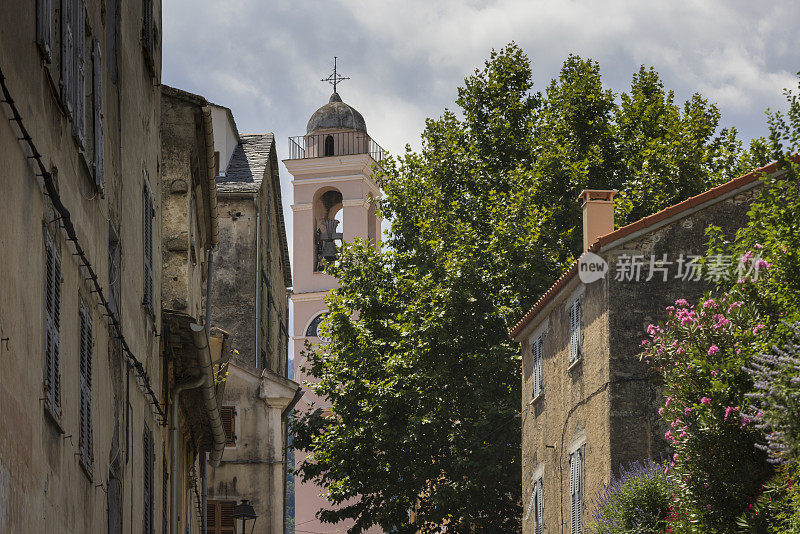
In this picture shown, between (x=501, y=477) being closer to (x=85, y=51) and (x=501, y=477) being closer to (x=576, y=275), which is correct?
A: (x=576, y=275)

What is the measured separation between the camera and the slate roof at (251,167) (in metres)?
31.9

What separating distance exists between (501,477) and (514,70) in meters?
11.5

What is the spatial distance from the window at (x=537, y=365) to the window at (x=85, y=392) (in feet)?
51.2

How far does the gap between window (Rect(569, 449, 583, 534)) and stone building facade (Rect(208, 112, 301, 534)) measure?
979 centimetres

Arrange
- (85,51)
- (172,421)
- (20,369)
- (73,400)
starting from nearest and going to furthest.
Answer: (20,369)
(73,400)
(85,51)
(172,421)

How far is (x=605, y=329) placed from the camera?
18.9m

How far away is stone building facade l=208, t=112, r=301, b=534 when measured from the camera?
1147 inches

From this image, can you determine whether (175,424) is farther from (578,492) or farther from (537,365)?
(537,365)

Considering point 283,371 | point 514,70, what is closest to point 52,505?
point 514,70

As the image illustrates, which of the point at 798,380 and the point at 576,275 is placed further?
the point at 576,275

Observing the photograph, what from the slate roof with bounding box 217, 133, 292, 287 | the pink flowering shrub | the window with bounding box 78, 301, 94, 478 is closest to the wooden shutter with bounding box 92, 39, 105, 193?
the window with bounding box 78, 301, 94, 478

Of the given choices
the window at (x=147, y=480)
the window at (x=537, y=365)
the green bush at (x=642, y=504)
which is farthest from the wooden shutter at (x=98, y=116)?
the window at (x=537, y=365)

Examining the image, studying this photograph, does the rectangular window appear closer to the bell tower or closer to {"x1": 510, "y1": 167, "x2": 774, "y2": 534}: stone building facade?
{"x1": 510, "y1": 167, "x2": 774, "y2": 534}: stone building facade

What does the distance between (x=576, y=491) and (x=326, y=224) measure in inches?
1633
